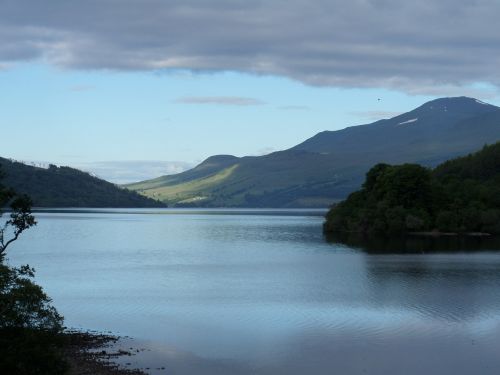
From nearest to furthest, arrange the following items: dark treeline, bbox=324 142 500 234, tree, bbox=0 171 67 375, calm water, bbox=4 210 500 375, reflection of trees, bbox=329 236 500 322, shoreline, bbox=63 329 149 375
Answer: tree, bbox=0 171 67 375 < shoreline, bbox=63 329 149 375 < calm water, bbox=4 210 500 375 < reflection of trees, bbox=329 236 500 322 < dark treeline, bbox=324 142 500 234

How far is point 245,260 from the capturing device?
374 feet

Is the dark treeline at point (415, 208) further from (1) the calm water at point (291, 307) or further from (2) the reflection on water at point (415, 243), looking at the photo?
(1) the calm water at point (291, 307)

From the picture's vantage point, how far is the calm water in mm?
46969

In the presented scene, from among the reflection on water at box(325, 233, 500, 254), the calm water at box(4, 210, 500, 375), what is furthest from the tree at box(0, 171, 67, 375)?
the reflection on water at box(325, 233, 500, 254)

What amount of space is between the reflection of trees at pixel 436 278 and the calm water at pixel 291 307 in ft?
0.62

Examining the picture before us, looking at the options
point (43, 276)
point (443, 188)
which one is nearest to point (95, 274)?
point (43, 276)

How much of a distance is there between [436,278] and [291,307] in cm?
2765

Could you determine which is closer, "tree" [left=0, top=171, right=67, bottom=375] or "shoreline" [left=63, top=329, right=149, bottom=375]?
"tree" [left=0, top=171, right=67, bottom=375]

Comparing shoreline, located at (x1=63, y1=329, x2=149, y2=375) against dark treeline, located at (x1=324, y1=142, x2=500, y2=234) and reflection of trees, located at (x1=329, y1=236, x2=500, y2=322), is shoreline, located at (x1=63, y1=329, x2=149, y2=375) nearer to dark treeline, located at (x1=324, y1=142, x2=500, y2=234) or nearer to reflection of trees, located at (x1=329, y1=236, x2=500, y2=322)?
reflection of trees, located at (x1=329, y1=236, x2=500, y2=322)

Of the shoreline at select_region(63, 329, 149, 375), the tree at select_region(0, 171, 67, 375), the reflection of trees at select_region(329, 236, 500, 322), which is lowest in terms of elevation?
the reflection of trees at select_region(329, 236, 500, 322)

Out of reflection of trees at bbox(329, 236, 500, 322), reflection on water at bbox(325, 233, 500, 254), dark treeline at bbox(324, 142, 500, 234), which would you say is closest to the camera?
reflection of trees at bbox(329, 236, 500, 322)

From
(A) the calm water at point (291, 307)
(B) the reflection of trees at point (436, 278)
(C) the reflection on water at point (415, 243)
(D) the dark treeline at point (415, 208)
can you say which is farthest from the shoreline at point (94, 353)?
(D) the dark treeline at point (415, 208)

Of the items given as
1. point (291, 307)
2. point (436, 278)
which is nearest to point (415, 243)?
point (436, 278)

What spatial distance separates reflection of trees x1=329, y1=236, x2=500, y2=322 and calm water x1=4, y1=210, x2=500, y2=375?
0.62ft
